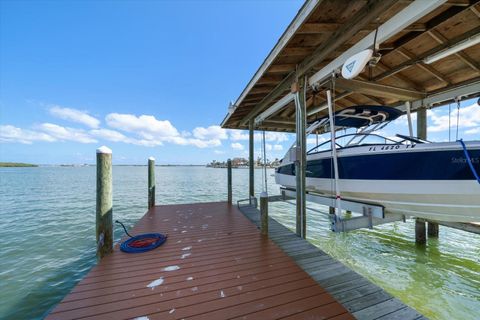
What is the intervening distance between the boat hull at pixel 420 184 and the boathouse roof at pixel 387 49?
1.50m

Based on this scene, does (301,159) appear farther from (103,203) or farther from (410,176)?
(103,203)

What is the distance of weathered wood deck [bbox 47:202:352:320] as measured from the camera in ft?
5.73

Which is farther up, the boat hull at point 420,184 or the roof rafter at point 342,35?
the roof rafter at point 342,35

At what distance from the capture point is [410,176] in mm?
2734

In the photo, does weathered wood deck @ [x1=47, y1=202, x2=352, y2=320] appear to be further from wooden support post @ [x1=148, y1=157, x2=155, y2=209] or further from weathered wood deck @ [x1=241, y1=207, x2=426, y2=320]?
wooden support post @ [x1=148, y1=157, x2=155, y2=209]

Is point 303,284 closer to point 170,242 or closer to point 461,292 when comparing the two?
point 170,242

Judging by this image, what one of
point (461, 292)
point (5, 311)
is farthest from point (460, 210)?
point (5, 311)

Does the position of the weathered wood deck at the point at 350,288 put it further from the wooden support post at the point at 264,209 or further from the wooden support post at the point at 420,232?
the wooden support post at the point at 420,232

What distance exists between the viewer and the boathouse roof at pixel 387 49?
8.09ft

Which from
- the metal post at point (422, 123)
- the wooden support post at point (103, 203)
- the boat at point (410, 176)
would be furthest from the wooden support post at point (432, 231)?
the wooden support post at point (103, 203)

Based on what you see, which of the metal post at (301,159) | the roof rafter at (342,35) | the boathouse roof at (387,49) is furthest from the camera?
the metal post at (301,159)

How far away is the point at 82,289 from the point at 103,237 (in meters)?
0.87

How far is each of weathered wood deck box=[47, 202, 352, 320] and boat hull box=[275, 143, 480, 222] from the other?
1267 millimetres

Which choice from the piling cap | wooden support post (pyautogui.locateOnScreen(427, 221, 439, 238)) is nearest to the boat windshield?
the piling cap
